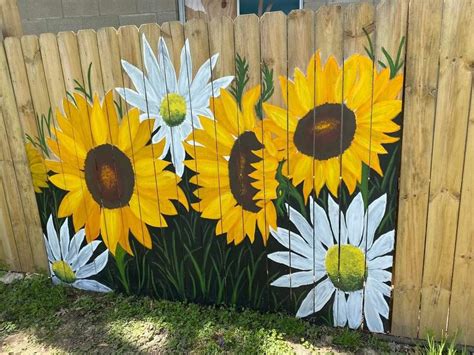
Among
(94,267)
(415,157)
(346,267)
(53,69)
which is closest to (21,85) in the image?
(53,69)

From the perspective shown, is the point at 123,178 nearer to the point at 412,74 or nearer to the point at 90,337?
the point at 90,337

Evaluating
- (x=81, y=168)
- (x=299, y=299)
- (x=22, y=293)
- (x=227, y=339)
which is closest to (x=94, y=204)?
(x=81, y=168)

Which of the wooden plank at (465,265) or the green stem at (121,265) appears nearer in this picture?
the wooden plank at (465,265)

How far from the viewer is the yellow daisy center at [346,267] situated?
2.40m

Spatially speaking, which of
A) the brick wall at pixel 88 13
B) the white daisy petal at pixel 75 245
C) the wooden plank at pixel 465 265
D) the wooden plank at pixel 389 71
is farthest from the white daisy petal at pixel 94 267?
the brick wall at pixel 88 13

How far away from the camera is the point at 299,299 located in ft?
8.50

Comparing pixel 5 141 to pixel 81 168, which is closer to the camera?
pixel 81 168

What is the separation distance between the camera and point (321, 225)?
2.41 meters

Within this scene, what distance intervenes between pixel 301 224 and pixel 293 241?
12 cm

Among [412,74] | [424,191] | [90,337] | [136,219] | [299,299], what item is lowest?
[90,337]

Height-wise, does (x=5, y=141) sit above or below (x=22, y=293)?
above

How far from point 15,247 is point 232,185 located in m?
1.92

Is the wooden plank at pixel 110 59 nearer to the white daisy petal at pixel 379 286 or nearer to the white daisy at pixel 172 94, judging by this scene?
the white daisy at pixel 172 94

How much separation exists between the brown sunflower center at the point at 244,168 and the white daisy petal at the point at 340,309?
69cm
